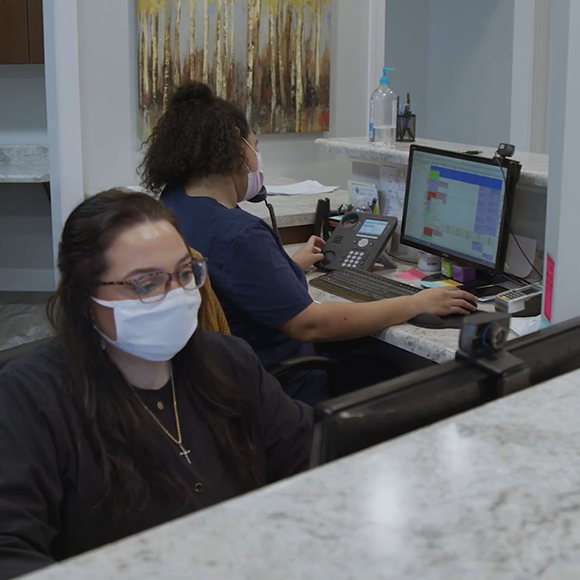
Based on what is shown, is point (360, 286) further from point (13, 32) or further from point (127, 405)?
point (13, 32)

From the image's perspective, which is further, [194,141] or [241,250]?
[194,141]

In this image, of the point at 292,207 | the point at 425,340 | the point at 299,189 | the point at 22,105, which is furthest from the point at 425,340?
the point at 22,105

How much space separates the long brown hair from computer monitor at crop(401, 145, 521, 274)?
1.15 meters

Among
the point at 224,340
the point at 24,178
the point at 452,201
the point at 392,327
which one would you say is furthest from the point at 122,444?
the point at 24,178

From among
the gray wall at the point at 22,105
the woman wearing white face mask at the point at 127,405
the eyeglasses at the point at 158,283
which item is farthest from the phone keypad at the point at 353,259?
the gray wall at the point at 22,105

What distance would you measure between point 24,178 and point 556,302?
11.8ft

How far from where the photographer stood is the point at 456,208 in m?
2.47

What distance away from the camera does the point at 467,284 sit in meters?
2.46

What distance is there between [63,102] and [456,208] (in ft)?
6.75

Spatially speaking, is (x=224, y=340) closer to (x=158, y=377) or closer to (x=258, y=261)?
(x=158, y=377)

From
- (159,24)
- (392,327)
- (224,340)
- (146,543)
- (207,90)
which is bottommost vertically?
(392,327)

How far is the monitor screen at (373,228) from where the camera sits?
109 inches

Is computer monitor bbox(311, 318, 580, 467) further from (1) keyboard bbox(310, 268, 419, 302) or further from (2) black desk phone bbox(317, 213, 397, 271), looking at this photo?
(2) black desk phone bbox(317, 213, 397, 271)

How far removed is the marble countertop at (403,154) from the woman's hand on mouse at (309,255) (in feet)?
1.26
